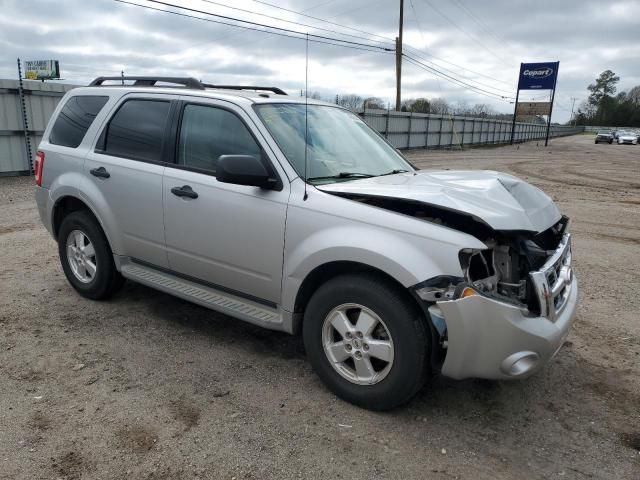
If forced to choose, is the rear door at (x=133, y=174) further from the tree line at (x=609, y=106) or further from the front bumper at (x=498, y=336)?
the tree line at (x=609, y=106)

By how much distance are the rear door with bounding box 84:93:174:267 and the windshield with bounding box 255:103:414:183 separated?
1004 millimetres

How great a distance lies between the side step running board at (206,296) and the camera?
3582mm

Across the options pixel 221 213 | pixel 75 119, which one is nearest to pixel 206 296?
pixel 221 213

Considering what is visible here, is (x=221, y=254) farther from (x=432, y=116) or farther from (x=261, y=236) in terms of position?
(x=432, y=116)

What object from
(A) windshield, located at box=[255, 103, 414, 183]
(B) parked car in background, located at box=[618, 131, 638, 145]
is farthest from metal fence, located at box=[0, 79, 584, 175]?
(A) windshield, located at box=[255, 103, 414, 183]

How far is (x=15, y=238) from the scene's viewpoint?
7.33 meters

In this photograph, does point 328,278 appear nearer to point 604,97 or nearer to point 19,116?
point 19,116

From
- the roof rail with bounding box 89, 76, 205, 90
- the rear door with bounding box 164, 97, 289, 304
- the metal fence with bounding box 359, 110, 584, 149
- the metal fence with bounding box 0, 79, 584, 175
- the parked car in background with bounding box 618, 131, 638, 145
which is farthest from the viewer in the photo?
the parked car in background with bounding box 618, 131, 638, 145

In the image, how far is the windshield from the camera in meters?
3.61

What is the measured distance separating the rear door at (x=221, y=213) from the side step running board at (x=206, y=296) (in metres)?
0.08

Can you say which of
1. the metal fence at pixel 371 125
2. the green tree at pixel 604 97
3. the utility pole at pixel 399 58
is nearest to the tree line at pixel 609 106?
the green tree at pixel 604 97

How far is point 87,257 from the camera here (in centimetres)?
480

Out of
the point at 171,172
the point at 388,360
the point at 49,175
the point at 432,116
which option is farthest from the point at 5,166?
the point at 432,116

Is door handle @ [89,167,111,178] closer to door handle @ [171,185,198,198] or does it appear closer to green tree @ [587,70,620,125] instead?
door handle @ [171,185,198,198]
